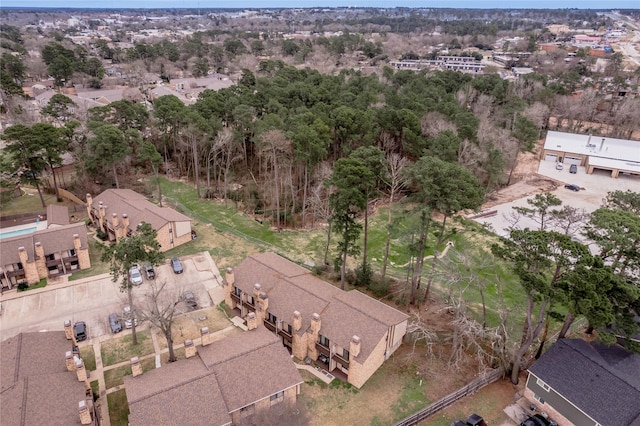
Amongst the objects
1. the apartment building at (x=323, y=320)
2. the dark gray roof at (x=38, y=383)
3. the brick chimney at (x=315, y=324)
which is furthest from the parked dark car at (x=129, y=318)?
the brick chimney at (x=315, y=324)

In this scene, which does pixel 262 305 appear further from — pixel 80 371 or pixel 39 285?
pixel 39 285

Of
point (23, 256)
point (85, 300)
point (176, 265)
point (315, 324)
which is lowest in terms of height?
point (85, 300)

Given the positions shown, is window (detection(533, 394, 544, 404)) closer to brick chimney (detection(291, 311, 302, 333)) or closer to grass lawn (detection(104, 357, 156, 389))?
brick chimney (detection(291, 311, 302, 333))

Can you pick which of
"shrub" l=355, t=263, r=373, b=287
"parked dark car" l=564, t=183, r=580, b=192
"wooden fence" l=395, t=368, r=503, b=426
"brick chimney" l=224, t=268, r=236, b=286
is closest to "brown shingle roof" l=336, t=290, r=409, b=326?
"shrub" l=355, t=263, r=373, b=287

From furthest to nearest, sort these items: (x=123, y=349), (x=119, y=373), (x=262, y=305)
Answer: (x=262, y=305), (x=123, y=349), (x=119, y=373)

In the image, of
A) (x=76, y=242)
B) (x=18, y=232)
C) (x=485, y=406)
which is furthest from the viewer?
(x=18, y=232)

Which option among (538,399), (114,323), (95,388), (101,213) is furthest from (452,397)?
(101,213)

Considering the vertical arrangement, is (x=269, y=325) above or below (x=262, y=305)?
below
